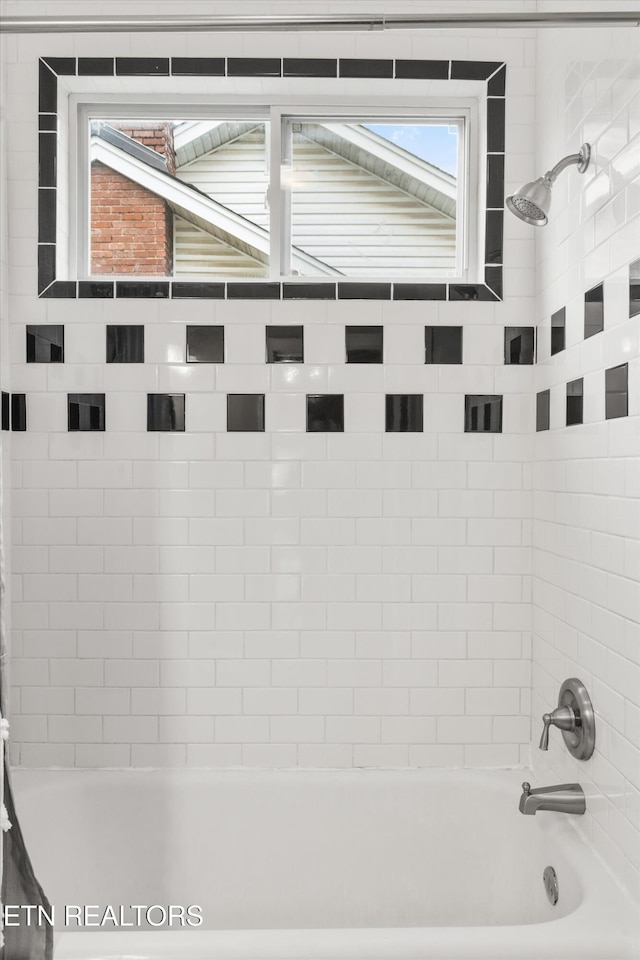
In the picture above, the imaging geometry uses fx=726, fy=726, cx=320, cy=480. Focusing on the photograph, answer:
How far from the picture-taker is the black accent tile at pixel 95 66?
2061 millimetres

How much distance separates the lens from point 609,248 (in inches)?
61.8

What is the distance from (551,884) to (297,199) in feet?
6.45

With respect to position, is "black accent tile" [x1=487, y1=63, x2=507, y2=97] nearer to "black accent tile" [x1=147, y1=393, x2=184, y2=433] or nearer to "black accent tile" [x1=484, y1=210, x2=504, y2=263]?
"black accent tile" [x1=484, y1=210, x2=504, y2=263]

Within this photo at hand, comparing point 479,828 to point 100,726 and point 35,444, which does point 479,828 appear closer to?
point 100,726

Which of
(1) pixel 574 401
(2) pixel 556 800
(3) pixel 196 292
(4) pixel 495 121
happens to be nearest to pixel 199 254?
(3) pixel 196 292

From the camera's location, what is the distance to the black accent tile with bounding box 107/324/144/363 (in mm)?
2072

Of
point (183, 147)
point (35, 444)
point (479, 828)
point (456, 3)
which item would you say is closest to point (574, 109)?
point (456, 3)

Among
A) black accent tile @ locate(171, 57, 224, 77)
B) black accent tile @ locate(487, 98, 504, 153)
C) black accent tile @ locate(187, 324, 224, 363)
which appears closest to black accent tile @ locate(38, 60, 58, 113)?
black accent tile @ locate(171, 57, 224, 77)

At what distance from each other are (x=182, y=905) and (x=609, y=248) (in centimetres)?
194

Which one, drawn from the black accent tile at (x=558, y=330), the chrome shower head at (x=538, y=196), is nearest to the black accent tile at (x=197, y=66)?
the chrome shower head at (x=538, y=196)

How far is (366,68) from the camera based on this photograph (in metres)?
2.05

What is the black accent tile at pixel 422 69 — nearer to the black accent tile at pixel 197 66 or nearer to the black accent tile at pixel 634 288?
the black accent tile at pixel 197 66

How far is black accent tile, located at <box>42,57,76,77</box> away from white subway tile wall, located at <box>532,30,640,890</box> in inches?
51.8

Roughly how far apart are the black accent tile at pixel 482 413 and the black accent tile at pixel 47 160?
135 centimetres
